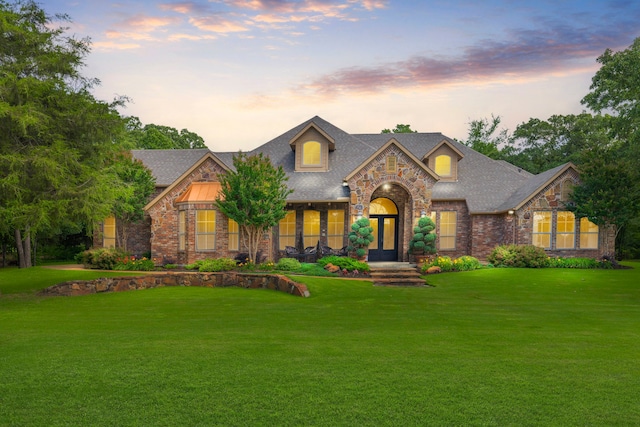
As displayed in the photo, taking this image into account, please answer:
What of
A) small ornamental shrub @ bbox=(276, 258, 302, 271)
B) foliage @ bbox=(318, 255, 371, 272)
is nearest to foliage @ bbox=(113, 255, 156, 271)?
small ornamental shrub @ bbox=(276, 258, 302, 271)

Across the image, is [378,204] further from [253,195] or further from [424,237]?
[253,195]

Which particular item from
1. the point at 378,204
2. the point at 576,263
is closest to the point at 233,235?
the point at 378,204

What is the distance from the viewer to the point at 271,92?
28.7 m

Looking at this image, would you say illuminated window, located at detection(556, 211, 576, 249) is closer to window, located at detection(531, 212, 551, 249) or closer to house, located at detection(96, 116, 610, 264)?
house, located at detection(96, 116, 610, 264)

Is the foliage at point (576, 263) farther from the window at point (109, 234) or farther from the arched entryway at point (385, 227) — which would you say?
the window at point (109, 234)

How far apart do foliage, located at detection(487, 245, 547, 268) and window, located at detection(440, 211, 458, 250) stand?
3006 millimetres

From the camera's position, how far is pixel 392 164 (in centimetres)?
2067

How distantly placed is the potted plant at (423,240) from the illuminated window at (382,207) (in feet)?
9.51

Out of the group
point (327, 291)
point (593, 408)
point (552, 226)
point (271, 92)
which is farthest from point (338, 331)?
point (271, 92)

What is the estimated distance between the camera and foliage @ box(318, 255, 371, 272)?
59.3 feet

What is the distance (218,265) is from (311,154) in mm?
9594

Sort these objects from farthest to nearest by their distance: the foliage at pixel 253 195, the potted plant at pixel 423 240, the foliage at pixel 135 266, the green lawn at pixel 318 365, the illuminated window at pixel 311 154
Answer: the illuminated window at pixel 311 154
the potted plant at pixel 423 240
the foliage at pixel 135 266
the foliage at pixel 253 195
the green lawn at pixel 318 365

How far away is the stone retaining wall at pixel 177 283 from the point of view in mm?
13094

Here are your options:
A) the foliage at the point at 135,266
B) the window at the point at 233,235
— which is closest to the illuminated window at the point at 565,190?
the window at the point at 233,235
